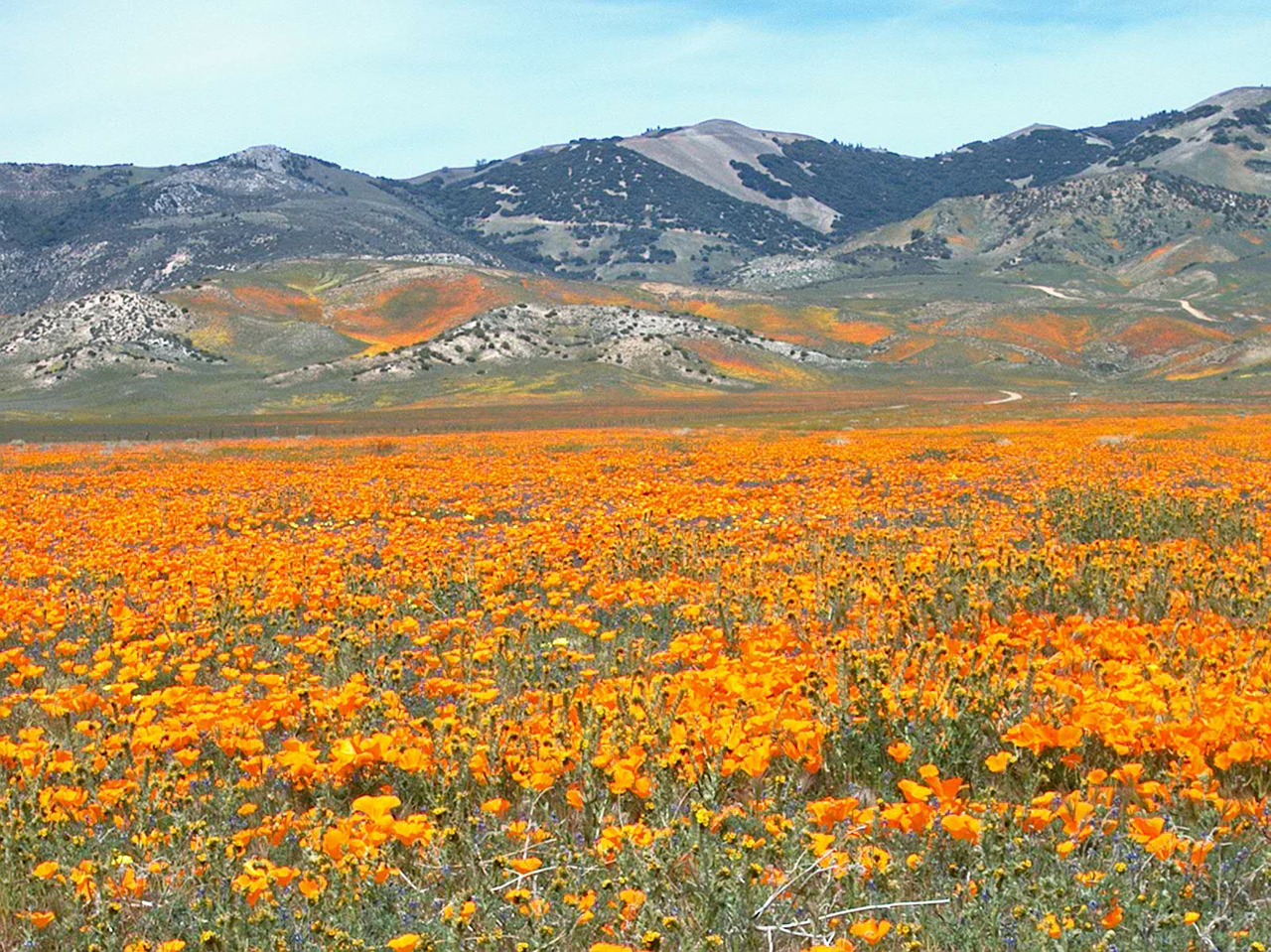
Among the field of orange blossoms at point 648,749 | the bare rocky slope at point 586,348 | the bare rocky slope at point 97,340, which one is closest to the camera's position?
the field of orange blossoms at point 648,749

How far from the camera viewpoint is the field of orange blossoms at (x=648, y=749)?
4.83 metres

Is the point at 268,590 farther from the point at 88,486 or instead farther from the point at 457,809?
the point at 88,486

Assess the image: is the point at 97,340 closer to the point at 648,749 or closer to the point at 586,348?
the point at 586,348

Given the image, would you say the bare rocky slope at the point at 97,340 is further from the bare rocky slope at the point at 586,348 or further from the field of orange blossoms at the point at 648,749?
the field of orange blossoms at the point at 648,749

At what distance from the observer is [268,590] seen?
39.5ft

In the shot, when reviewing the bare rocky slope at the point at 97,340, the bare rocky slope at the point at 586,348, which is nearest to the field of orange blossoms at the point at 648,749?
the bare rocky slope at the point at 586,348

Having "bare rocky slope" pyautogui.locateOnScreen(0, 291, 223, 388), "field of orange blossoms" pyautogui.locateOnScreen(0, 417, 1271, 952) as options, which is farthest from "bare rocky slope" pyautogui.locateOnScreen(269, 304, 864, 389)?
"field of orange blossoms" pyautogui.locateOnScreen(0, 417, 1271, 952)

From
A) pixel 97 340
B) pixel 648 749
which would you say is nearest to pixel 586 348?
pixel 97 340

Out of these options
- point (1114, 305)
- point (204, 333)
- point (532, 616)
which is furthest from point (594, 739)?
point (1114, 305)

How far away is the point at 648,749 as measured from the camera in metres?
6.33

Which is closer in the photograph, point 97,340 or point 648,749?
point 648,749

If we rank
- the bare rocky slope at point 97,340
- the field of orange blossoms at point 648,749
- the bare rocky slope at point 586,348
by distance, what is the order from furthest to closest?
the bare rocky slope at point 97,340
the bare rocky slope at point 586,348
the field of orange blossoms at point 648,749

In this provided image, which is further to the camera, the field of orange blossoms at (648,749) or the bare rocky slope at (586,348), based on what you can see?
the bare rocky slope at (586,348)

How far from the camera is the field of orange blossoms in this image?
483 centimetres
